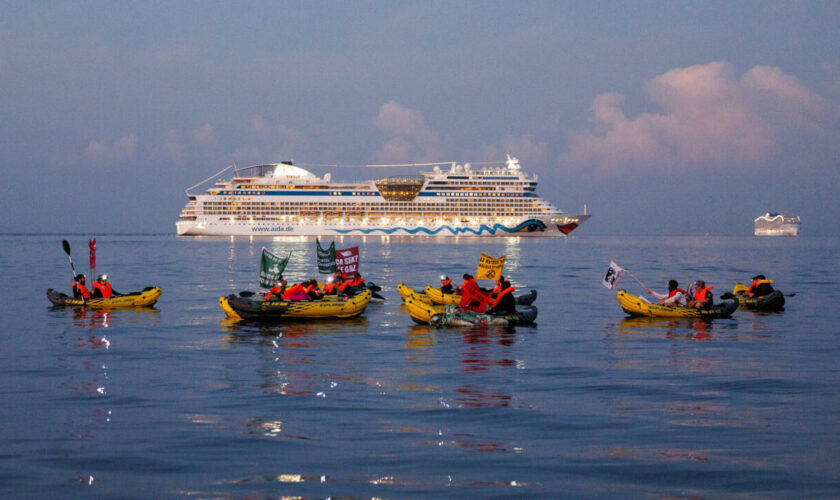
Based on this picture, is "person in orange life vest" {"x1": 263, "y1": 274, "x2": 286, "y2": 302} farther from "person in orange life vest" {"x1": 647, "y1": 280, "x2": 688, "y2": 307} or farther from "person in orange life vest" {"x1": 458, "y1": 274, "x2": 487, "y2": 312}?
"person in orange life vest" {"x1": 647, "y1": 280, "x2": 688, "y2": 307}

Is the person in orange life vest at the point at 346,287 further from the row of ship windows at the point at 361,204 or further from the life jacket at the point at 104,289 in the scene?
the row of ship windows at the point at 361,204

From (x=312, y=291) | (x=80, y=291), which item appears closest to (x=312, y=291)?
(x=312, y=291)

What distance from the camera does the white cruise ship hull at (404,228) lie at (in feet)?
497

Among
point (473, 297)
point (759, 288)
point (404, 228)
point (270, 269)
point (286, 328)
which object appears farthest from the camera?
point (404, 228)

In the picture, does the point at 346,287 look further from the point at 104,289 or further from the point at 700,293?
the point at 700,293

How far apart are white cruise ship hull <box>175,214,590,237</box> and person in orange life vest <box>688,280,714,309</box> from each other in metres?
127

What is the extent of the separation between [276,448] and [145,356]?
9.24m

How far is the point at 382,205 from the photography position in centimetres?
15300

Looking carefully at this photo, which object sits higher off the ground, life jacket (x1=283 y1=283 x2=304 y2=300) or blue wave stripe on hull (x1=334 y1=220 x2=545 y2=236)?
blue wave stripe on hull (x1=334 y1=220 x2=545 y2=236)

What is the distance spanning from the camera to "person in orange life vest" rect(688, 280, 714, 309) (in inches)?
1007

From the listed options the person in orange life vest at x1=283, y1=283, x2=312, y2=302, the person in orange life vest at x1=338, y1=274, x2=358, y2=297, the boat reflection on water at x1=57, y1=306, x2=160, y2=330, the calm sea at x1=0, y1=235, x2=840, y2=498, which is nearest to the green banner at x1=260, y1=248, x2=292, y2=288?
the person in orange life vest at x1=283, y1=283, x2=312, y2=302

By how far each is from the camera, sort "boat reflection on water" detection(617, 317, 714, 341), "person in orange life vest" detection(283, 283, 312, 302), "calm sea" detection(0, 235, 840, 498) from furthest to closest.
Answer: "person in orange life vest" detection(283, 283, 312, 302), "boat reflection on water" detection(617, 317, 714, 341), "calm sea" detection(0, 235, 840, 498)

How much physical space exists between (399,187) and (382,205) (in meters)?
4.75

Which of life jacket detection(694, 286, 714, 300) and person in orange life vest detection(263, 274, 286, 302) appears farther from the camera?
life jacket detection(694, 286, 714, 300)
